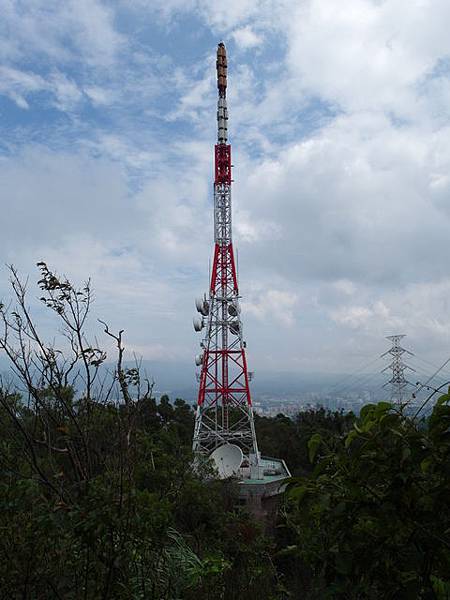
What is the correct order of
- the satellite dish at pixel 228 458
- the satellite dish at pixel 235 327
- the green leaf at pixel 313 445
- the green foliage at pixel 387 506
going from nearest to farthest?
the green foliage at pixel 387 506, the green leaf at pixel 313 445, the satellite dish at pixel 228 458, the satellite dish at pixel 235 327

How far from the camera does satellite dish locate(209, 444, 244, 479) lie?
13.0 meters

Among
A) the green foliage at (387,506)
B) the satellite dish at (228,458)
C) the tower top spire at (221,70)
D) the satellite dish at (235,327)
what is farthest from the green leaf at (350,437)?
the tower top spire at (221,70)

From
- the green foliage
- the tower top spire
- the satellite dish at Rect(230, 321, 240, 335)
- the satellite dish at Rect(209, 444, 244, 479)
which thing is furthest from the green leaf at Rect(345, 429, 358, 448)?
the tower top spire

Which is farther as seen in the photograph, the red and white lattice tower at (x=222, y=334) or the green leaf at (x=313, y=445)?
the red and white lattice tower at (x=222, y=334)

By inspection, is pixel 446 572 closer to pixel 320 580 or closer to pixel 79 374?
pixel 320 580

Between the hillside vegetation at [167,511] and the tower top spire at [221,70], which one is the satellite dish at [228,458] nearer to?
the hillside vegetation at [167,511]

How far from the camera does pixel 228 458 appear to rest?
13180mm

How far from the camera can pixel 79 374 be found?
3.06 meters

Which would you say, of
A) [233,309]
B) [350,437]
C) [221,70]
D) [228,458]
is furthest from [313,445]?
[221,70]

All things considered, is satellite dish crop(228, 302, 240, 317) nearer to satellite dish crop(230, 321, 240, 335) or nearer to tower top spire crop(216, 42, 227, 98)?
satellite dish crop(230, 321, 240, 335)

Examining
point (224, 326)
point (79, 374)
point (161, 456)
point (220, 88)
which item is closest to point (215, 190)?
point (220, 88)

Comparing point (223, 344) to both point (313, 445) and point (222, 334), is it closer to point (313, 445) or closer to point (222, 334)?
point (222, 334)

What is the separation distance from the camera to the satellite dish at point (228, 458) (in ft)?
42.6

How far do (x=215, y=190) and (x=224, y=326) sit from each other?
14.0 ft
